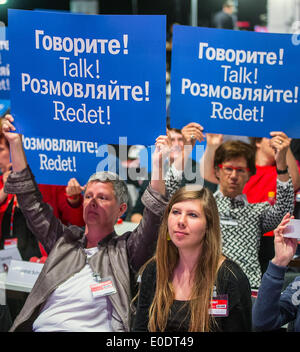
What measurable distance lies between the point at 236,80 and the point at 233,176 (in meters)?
0.69

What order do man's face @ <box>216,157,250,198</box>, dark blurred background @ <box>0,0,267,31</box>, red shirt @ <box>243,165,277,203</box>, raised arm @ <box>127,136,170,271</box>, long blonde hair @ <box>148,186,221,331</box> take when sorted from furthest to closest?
dark blurred background @ <box>0,0,267,31</box>, red shirt @ <box>243,165,277,203</box>, man's face @ <box>216,157,250,198</box>, raised arm @ <box>127,136,170,271</box>, long blonde hair @ <box>148,186,221,331</box>

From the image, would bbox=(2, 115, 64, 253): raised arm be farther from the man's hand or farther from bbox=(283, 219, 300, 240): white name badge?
bbox=(283, 219, 300, 240): white name badge

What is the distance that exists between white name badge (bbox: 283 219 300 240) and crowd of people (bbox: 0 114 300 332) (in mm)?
26

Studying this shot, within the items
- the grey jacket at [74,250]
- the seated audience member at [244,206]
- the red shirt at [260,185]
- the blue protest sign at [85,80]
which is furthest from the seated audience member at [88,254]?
the red shirt at [260,185]

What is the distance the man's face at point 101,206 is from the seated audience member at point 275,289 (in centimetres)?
92

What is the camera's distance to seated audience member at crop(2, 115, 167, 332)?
2.87 m

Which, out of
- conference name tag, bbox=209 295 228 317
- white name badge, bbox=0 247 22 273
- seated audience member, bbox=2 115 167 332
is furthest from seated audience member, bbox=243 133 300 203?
white name badge, bbox=0 247 22 273

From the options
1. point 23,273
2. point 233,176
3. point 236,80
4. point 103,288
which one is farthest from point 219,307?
point 23,273

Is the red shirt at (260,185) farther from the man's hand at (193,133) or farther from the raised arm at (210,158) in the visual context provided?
the man's hand at (193,133)

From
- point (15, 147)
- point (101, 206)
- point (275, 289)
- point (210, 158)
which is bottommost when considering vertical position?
point (275, 289)

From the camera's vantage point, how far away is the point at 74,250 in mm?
3041

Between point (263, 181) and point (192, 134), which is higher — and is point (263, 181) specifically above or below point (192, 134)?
below

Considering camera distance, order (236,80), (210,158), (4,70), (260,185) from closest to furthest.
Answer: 1. (236,80)
2. (210,158)
3. (260,185)
4. (4,70)

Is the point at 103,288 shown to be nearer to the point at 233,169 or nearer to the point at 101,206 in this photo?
the point at 101,206
